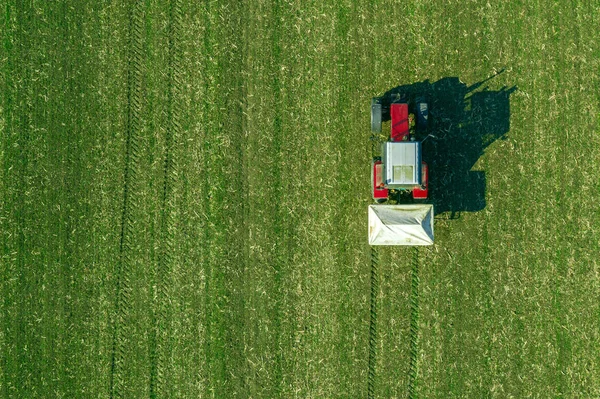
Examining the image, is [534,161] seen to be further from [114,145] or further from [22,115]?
[22,115]

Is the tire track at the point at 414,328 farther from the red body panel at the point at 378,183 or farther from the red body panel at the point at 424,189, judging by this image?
the red body panel at the point at 378,183

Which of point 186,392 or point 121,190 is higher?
point 121,190

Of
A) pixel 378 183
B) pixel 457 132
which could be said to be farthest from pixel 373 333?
pixel 457 132

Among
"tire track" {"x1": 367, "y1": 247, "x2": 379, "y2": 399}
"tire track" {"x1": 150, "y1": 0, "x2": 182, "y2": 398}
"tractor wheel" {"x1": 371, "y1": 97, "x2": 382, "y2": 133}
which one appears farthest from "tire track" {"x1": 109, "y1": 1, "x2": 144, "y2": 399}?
"tire track" {"x1": 367, "y1": 247, "x2": 379, "y2": 399}

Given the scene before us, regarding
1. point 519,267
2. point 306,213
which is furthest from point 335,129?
point 519,267

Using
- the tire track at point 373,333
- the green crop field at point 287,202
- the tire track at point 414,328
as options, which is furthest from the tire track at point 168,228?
the tire track at point 414,328

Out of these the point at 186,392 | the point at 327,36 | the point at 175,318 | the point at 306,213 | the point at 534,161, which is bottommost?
the point at 186,392

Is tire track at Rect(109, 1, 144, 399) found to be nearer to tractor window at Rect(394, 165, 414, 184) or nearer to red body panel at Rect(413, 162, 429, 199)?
tractor window at Rect(394, 165, 414, 184)
